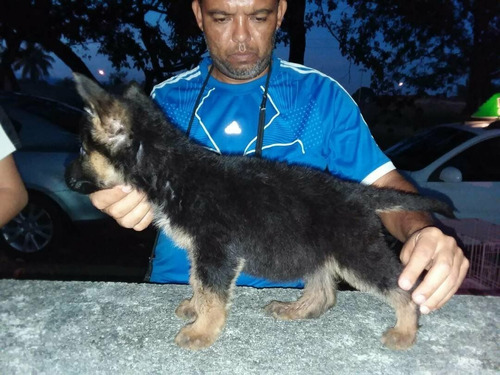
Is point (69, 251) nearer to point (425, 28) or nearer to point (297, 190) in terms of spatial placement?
point (297, 190)

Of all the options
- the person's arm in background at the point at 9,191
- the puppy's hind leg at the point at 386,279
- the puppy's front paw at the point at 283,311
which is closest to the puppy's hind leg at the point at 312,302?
the puppy's front paw at the point at 283,311

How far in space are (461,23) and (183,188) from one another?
50.9 feet

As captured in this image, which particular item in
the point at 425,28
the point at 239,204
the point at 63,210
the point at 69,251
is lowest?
the point at 69,251

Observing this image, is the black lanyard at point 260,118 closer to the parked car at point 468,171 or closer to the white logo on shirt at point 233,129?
the white logo on shirt at point 233,129

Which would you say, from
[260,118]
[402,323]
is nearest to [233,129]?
[260,118]

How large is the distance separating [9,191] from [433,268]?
3.11 meters

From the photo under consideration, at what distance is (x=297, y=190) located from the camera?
283 centimetres

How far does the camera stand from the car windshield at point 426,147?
8898 millimetres

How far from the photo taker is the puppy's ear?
2.63 metres

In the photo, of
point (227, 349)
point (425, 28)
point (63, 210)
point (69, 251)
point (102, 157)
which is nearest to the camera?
point (227, 349)

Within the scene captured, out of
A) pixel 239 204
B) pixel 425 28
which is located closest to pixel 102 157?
pixel 239 204

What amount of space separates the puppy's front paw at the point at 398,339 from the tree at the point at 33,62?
12773 mm

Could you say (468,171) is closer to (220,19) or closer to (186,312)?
(220,19)

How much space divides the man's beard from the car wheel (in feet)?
19.8
